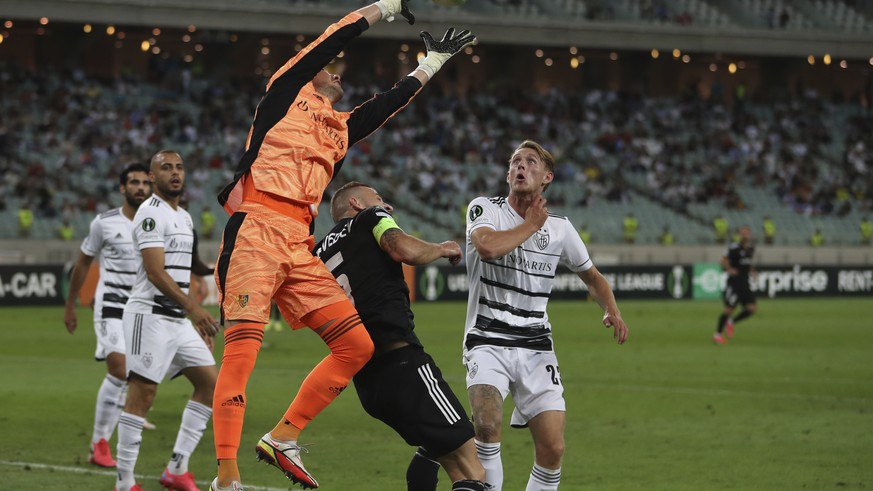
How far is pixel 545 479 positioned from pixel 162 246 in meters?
3.31

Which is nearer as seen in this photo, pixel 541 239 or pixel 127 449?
pixel 541 239

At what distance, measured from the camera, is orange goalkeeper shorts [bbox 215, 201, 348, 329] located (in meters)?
6.39

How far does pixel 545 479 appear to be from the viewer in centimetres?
738

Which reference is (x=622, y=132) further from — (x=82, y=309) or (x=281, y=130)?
(x=281, y=130)

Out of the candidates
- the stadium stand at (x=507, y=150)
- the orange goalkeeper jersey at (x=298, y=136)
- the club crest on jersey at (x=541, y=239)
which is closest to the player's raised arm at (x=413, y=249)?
the orange goalkeeper jersey at (x=298, y=136)

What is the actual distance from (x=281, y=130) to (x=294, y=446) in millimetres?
1672

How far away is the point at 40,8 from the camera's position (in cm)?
4450

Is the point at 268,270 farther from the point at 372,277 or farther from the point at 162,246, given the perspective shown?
the point at 162,246

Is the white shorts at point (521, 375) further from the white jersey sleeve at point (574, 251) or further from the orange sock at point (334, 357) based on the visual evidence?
the orange sock at point (334, 357)

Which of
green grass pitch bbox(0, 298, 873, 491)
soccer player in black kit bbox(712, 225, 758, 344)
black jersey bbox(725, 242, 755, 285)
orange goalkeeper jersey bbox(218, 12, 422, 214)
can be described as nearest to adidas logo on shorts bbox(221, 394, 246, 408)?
orange goalkeeper jersey bbox(218, 12, 422, 214)

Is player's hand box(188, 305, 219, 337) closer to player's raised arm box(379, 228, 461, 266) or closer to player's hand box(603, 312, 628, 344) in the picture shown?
player's raised arm box(379, 228, 461, 266)

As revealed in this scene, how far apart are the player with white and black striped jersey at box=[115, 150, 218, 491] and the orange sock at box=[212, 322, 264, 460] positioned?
2.23 meters

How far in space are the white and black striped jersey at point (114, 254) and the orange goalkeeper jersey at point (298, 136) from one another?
14.5 ft

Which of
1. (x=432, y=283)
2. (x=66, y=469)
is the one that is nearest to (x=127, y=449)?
(x=66, y=469)
